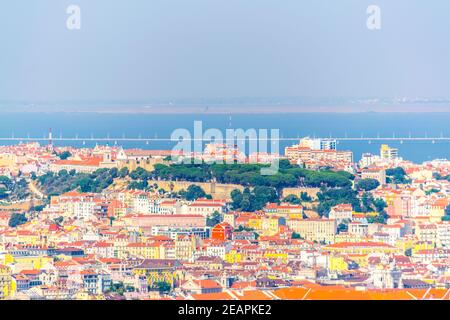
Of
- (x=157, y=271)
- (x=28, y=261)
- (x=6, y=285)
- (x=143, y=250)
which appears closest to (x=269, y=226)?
(x=143, y=250)

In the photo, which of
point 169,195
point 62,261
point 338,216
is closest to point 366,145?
point 169,195

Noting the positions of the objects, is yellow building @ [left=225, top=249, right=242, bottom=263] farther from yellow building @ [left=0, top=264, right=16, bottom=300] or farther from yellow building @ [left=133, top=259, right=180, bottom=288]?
yellow building @ [left=0, top=264, right=16, bottom=300]

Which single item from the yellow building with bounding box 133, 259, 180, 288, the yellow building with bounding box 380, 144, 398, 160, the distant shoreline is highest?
the distant shoreline

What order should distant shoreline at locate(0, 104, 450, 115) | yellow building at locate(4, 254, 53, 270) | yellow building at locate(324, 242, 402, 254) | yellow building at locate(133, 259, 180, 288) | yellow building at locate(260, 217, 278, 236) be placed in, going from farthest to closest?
distant shoreline at locate(0, 104, 450, 115) < yellow building at locate(260, 217, 278, 236) < yellow building at locate(324, 242, 402, 254) < yellow building at locate(4, 254, 53, 270) < yellow building at locate(133, 259, 180, 288)

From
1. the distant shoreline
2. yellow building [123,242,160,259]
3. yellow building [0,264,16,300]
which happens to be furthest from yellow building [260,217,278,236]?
the distant shoreline

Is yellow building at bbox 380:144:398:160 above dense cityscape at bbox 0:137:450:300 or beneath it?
above

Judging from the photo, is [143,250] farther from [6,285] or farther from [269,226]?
[6,285]

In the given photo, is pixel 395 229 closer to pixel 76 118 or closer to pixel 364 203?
pixel 364 203
